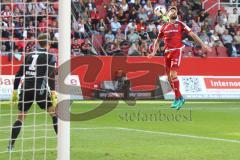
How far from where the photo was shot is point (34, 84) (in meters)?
13.1

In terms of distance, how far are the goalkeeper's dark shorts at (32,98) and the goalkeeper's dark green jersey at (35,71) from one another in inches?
4.3

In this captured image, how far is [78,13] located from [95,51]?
8.59ft

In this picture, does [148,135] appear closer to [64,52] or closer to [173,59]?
[173,59]

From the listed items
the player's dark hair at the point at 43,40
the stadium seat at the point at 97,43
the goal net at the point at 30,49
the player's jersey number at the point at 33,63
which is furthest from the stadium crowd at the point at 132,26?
the player's dark hair at the point at 43,40

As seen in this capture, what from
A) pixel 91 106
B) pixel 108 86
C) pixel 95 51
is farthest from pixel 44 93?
pixel 95 51

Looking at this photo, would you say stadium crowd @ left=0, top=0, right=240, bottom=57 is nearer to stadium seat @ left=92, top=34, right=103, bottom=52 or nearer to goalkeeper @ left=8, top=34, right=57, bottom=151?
stadium seat @ left=92, top=34, right=103, bottom=52

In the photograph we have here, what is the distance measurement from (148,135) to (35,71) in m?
3.98

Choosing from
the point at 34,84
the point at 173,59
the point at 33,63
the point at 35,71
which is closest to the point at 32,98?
the point at 34,84

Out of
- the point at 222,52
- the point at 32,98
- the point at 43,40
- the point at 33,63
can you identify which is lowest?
the point at 222,52

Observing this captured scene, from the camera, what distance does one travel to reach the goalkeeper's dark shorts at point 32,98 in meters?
12.9

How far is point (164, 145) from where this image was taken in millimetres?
13938

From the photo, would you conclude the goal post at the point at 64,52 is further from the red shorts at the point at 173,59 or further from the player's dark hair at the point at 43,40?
the red shorts at the point at 173,59

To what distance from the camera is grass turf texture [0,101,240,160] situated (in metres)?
12.5

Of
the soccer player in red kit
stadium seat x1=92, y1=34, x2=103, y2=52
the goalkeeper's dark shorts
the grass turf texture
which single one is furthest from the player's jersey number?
stadium seat x1=92, y1=34, x2=103, y2=52
